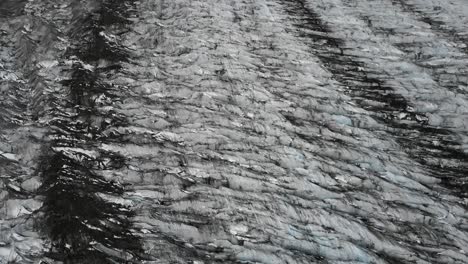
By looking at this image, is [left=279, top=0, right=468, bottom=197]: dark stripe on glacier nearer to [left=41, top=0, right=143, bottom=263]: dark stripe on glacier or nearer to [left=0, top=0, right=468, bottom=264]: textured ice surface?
[left=0, top=0, right=468, bottom=264]: textured ice surface

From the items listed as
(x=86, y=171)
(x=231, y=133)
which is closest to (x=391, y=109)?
(x=231, y=133)

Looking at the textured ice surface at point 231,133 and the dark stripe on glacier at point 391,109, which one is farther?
the dark stripe on glacier at point 391,109

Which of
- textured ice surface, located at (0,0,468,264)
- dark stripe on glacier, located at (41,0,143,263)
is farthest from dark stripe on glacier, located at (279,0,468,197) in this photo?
dark stripe on glacier, located at (41,0,143,263)

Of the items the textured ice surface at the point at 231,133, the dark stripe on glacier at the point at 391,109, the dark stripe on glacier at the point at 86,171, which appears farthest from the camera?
the dark stripe on glacier at the point at 391,109

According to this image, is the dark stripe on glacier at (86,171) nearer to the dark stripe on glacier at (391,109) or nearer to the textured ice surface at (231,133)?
the textured ice surface at (231,133)

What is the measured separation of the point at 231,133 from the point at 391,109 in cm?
124

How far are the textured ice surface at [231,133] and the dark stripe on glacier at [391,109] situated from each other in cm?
1

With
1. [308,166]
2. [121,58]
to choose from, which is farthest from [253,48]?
[308,166]

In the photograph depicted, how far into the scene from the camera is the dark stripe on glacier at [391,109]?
275 centimetres

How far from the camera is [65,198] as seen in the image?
2318mm

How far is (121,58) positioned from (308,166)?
1812 mm

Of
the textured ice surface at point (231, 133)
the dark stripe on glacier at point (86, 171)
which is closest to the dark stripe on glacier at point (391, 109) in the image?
the textured ice surface at point (231, 133)

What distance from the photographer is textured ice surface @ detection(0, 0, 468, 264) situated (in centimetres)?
226

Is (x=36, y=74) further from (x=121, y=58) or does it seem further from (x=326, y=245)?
(x=326, y=245)
